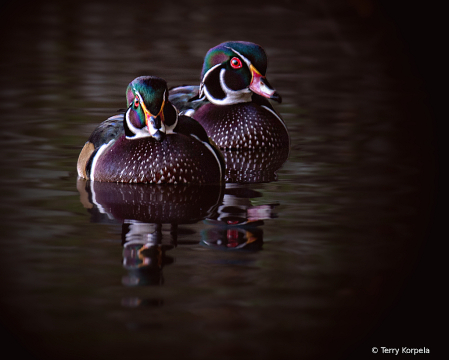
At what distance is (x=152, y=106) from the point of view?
23.8 ft

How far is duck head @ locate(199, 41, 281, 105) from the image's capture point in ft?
30.9

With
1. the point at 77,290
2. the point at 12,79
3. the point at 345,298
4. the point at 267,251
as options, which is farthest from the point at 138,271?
the point at 12,79

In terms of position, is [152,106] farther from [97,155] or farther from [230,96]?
[230,96]

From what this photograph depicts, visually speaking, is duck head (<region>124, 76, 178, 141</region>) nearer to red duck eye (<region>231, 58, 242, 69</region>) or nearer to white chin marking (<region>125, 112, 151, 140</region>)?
white chin marking (<region>125, 112, 151, 140</region>)

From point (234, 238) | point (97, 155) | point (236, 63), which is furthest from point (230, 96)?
point (234, 238)

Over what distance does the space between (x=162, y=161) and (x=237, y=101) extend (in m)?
2.42

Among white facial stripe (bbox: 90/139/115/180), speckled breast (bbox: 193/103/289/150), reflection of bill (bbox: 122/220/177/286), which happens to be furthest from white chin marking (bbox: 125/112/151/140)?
speckled breast (bbox: 193/103/289/150)

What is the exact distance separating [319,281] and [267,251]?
0.56 m

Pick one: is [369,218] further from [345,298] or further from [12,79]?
[12,79]

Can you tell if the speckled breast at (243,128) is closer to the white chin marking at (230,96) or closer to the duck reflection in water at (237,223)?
the white chin marking at (230,96)

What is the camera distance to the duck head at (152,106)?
7.24m

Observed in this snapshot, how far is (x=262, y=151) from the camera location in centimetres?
948

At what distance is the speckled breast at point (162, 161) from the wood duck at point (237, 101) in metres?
1.82

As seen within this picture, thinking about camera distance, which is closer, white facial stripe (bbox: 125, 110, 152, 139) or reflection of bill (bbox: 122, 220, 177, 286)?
reflection of bill (bbox: 122, 220, 177, 286)
